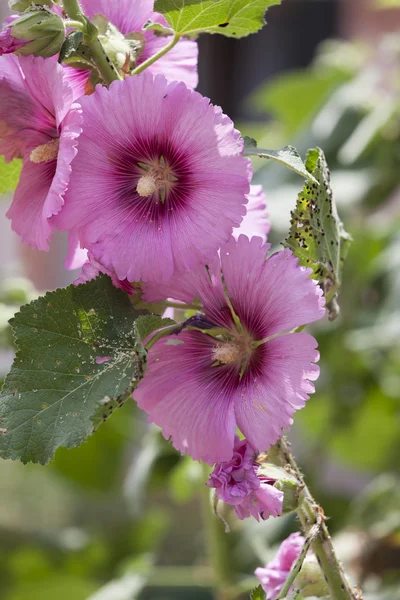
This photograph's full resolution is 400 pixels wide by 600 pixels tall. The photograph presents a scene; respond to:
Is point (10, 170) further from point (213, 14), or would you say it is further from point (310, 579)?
point (310, 579)

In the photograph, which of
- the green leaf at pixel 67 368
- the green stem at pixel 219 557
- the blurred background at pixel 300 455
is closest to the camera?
the green leaf at pixel 67 368

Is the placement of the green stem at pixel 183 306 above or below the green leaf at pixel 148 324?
above

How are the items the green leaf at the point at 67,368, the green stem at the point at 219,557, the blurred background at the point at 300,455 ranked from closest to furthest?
the green leaf at the point at 67,368
the green stem at the point at 219,557
the blurred background at the point at 300,455

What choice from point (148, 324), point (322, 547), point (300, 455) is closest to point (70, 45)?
point (148, 324)

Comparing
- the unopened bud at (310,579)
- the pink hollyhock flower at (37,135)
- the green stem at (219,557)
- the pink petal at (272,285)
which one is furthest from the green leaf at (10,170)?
the green stem at (219,557)

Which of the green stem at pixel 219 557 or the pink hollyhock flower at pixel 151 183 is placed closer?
the pink hollyhock flower at pixel 151 183

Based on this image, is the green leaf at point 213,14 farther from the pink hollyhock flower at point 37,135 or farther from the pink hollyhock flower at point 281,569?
the pink hollyhock flower at point 281,569

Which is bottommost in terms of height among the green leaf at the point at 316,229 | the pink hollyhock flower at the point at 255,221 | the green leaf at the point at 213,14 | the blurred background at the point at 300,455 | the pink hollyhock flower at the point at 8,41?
the green leaf at the point at 316,229
